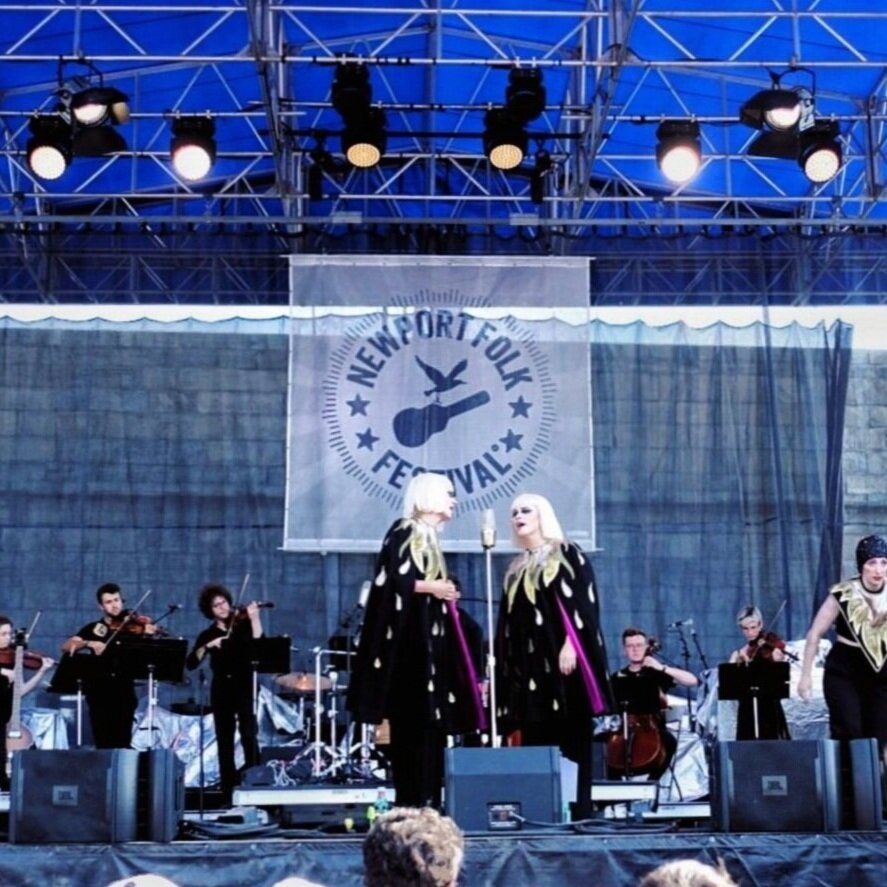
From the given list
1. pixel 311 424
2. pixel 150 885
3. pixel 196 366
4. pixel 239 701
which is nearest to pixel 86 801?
pixel 150 885

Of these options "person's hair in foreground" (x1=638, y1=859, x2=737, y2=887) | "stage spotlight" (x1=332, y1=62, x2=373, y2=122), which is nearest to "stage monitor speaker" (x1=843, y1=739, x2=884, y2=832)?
"person's hair in foreground" (x1=638, y1=859, x2=737, y2=887)

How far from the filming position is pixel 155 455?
12.8m

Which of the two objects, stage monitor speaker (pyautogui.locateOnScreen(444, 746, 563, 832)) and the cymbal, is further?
the cymbal

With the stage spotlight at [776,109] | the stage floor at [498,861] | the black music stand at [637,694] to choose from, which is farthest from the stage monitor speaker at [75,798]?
the stage spotlight at [776,109]

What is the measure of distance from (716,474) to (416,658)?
719 centimetres

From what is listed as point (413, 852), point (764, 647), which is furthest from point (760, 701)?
point (413, 852)

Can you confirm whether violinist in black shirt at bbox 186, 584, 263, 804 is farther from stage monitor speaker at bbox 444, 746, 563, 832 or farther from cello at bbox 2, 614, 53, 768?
stage monitor speaker at bbox 444, 746, 563, 832

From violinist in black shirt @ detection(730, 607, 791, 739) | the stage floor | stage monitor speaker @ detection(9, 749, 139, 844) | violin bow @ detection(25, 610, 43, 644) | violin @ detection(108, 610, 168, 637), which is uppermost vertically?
violin bow @ detection(25, 610, 43, 644)

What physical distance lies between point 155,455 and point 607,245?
464 centimetres

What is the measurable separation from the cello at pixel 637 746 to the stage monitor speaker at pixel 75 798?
488 cm

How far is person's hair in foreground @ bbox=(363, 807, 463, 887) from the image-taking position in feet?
9.37

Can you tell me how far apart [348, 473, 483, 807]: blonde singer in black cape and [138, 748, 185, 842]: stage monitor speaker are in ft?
2.84

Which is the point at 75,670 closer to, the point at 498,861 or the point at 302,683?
the point at 302,683

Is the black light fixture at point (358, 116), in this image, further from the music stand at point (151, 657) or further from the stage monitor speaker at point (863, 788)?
the stage monitor speaker at point (863, 788)
